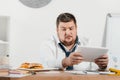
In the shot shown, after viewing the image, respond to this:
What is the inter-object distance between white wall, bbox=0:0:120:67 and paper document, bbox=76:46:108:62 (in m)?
1.43

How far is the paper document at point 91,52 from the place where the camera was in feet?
6.32

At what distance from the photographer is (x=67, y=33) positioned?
3.02 meters

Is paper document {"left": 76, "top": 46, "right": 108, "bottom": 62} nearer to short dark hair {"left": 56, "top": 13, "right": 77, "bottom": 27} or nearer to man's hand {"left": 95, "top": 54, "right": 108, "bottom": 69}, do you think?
man's hand {"left": 95, "top": 54, "right": 108, "bottom": 69}

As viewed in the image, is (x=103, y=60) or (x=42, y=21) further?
(x=42, y=21)

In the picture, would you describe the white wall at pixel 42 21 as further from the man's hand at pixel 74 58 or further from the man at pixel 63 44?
the man's hand at pixel 74 58

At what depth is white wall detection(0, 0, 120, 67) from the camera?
3324 mm

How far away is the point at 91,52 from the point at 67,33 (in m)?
1.09

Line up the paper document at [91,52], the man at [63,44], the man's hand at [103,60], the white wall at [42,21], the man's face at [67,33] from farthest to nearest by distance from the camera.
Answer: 1. the white wall at [42,21]
2. the man's face at [67,33]
3. the man at [63,44]
4. the man's hand at [103,60]
5. the paper document at [91,52]

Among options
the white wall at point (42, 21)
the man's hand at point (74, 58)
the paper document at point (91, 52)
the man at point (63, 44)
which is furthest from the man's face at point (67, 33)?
the paper document at point (91, 52)

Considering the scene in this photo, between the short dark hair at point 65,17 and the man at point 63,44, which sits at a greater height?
the short dark hair at point 65,17

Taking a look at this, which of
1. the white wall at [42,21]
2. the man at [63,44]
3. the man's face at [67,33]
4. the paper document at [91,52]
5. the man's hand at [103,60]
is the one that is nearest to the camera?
the paper document at [91,52]

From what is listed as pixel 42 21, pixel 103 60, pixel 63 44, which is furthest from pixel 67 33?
pixel 103 60

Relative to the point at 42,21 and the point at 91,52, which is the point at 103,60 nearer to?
the point at 91,52

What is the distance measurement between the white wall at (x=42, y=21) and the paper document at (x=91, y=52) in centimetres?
143
